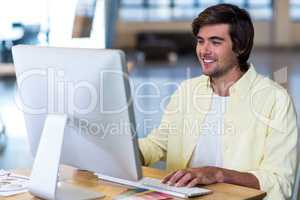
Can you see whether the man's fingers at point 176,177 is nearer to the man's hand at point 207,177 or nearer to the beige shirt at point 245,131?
the man's hand at point 207,177

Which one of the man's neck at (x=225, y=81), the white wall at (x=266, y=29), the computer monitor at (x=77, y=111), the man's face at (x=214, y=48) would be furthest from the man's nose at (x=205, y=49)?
the white wall at (x=266, y=29)

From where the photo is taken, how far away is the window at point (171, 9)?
2239 centimetres

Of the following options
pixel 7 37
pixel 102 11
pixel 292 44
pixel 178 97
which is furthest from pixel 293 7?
pixel 178 97

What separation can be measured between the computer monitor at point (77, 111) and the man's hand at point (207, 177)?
1.00ft

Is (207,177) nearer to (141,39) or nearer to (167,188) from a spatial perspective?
(167,188)

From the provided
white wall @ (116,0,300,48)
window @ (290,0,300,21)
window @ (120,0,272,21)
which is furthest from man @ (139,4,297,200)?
window @ (290,0,300,21)

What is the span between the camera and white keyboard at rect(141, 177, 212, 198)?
7.36ft

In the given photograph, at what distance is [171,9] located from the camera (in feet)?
74.9

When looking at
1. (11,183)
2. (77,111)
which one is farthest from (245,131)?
(11,183)

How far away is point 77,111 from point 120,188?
441mm

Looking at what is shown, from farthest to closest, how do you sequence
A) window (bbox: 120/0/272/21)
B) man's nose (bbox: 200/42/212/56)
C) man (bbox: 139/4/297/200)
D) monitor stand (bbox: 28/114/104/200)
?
1. window (bbox: 120/0/272/21)
2. man's nose (bbox: 200/42/212/56)
3. man (bbox: 139/4/297/200)
4. monitor stand (bbox: 28/114/104/200)

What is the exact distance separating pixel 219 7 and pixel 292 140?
0.65 m

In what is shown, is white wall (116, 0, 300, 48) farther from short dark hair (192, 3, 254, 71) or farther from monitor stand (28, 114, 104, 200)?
monitor stand (28, 114, 104, 200)

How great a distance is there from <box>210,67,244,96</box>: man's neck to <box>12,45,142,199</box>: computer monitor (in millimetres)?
869
